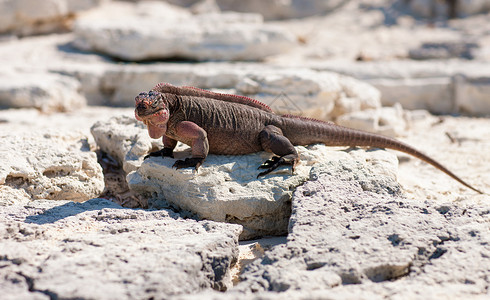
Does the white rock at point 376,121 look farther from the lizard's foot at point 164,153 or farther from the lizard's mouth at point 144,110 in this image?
the lizard's mouth at point 144,110

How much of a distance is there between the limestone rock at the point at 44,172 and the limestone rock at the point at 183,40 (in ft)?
19.0

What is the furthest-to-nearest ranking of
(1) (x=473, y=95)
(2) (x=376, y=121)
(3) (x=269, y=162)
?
(1) (x=473, y=95) → (2) (x=376, y=121) → (3) (x=269, y=162)

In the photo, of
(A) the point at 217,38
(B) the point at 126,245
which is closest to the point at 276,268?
(B) the point at 126,245

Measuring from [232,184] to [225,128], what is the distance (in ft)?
1.97

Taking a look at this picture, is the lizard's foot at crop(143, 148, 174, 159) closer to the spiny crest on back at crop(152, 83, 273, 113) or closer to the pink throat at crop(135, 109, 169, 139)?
the pink throat at crop(135, 109, 169, 139)

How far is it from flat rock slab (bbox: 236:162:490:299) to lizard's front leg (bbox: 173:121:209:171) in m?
0.91

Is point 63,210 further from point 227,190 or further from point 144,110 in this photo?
point 227,190

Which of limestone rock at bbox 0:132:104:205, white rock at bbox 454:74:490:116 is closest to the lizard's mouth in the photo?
limestone rock at bbox 0:132:104:205

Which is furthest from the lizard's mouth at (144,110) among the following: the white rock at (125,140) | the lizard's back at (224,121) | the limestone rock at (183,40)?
the limestone rock at (183,40)

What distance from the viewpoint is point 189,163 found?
161 inches

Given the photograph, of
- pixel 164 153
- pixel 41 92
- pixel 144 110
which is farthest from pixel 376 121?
pixel 41 92

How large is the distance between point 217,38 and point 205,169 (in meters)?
6.86

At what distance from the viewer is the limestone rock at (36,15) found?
466 inches

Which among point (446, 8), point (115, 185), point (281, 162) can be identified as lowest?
point (115, 185)
